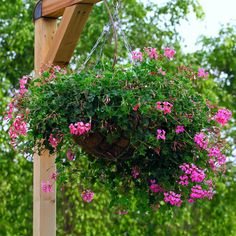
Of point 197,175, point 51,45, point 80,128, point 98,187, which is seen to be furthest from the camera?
point 98,187

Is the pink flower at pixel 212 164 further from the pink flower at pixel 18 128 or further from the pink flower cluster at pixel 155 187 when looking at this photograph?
the pink flower at pixel 18 128

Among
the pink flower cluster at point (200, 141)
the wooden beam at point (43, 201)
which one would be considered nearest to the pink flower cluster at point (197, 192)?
the pink flower cluster at point (200, 141)

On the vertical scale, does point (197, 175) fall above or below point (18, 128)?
below

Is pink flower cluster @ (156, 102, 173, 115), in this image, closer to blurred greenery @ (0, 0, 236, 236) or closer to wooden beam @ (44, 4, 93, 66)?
wooden beam @ (44, 4, 93, 66)

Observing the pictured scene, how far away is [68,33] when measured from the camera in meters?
2.63

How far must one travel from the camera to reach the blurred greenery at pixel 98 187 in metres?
4.91

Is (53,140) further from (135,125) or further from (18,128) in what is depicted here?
(135,125)

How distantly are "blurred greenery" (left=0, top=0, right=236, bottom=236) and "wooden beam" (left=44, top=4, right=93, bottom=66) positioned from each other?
83.6 inches

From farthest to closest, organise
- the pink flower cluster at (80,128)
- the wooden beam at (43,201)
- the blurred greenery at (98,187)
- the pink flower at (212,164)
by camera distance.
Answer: the blurred greenery at (98,187), the wooden beam at (43,201), the pink flower at (212,164), the pink flower cluster at (80,128)

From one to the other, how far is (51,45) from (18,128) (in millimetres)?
642

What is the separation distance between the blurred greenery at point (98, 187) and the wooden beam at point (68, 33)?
212 centimetres

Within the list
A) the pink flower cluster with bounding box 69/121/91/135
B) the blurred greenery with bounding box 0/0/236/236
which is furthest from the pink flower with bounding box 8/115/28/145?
the blurred greenery with bounding box 0/0/236/236

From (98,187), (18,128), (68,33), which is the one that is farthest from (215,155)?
(98,187)

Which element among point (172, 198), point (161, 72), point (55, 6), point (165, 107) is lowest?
point (172, 198)
